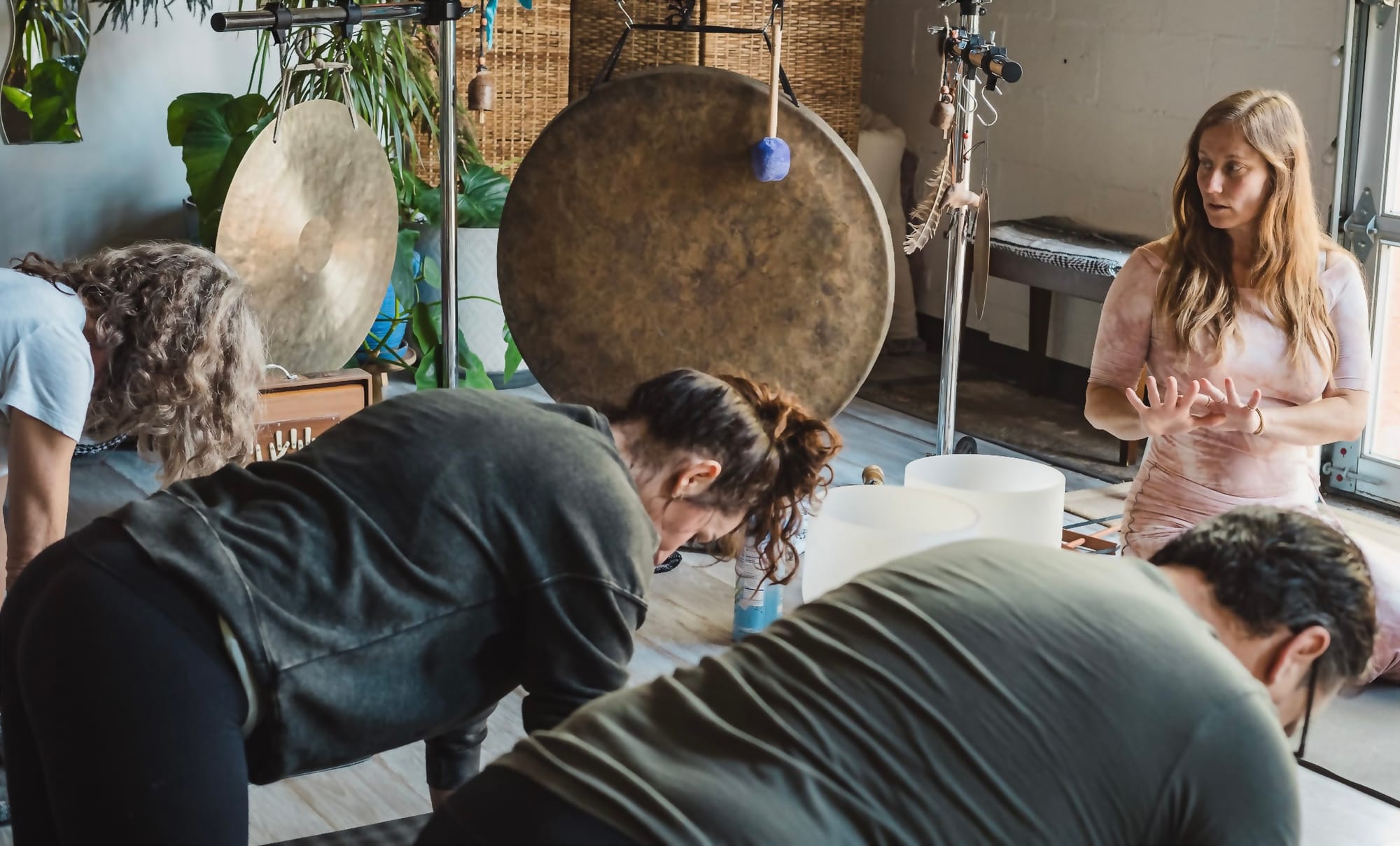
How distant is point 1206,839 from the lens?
0.98 meters

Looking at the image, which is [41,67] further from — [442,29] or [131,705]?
[131,705]

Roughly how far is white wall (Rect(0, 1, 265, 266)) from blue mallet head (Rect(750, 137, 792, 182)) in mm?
2029

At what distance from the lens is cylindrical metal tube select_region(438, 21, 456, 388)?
2.53 m

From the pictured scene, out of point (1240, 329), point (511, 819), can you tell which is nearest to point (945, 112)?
point (1240, 329)

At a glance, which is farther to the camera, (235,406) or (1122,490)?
(1122,490)

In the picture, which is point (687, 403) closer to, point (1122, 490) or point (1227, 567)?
point (1227, 567)

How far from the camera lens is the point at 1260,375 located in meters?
2.30

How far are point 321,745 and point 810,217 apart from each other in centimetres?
156

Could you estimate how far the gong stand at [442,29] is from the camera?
2266 millimetres

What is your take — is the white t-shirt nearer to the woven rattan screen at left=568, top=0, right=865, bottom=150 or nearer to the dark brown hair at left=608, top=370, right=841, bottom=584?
the dark brown hair at left=608, top=370, right=841, bottom=584

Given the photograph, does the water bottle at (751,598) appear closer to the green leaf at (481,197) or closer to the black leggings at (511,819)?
the black leggings at (511,819)

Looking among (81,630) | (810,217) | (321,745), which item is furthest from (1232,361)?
(81,630)

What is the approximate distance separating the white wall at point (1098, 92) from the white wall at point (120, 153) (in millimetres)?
1966

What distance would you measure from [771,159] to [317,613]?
1.51 metres
